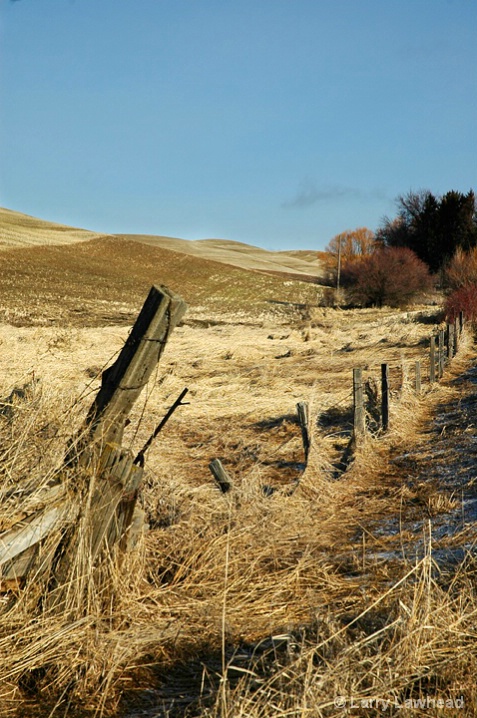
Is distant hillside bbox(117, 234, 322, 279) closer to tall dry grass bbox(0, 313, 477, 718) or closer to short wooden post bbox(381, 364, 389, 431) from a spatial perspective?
short wooden post bbox(381, 364, 389, 431)

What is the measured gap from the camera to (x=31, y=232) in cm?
7156

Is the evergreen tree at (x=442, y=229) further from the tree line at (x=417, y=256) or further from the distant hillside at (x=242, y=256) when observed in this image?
the distant hillside at (x=242, y=256)

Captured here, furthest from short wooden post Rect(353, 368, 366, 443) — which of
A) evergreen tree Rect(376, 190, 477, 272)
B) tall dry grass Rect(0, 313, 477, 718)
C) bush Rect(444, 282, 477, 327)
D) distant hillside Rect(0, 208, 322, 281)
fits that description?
distant hillside Rect(0, 208, 322, 281)

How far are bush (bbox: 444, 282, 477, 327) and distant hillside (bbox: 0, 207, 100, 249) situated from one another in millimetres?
43012

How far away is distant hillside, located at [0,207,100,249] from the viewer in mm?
64688

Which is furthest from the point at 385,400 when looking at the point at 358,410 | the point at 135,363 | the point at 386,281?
the point at 386,281

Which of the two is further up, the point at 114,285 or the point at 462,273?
the point at 462,273

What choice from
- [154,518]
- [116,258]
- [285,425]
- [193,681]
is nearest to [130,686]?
[193,681]

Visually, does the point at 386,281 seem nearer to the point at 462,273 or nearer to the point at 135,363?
the point at 462,273

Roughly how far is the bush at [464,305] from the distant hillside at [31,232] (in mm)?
43012

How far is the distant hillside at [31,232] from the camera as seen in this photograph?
212ft

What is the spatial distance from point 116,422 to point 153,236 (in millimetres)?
111507

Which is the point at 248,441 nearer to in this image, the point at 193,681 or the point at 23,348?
the point at 193,681

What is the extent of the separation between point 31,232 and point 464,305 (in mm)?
55444
